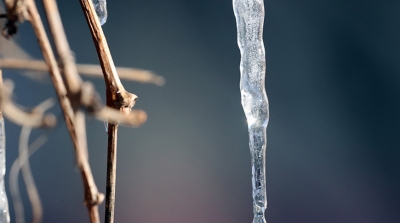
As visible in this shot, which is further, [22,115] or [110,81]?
[110,81]

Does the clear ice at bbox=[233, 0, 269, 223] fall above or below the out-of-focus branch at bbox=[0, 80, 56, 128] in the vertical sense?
above

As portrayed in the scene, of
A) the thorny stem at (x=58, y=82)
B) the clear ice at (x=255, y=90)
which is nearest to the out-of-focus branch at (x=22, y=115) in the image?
the thorny stem at (x=58, y=82)

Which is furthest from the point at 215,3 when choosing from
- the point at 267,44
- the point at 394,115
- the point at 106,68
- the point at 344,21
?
the point at 106,68

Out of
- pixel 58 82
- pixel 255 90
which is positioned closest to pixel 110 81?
pixel 58 82

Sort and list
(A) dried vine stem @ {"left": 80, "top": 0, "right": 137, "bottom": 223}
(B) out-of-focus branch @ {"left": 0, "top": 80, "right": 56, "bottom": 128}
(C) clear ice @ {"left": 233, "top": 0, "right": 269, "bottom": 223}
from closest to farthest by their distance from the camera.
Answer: (B) out-of-focus branch @ {"left": 0, "top": 80, "right": 56, "bottom": 128} < (A) dried vine stem @ {"left": 80, "top": 0, "right": 137, "bottom": 223} < (C) clear ice @ {"left": 233, "top": 0, "right": 269, "bottom": 223}

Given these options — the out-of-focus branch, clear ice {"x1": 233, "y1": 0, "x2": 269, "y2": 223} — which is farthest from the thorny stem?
clear ice {"x1": 233, "y1": 0, "x2": 269, "y2": 223}

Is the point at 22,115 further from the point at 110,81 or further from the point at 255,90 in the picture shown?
the point at 255,90

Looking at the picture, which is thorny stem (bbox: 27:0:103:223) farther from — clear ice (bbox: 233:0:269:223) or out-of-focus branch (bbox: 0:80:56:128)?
clear ice (bbox: 233:0:269:223)

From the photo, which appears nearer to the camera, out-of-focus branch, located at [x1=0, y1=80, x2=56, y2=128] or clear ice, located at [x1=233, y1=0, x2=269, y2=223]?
out-of-focus branch, located at [x1=0, y1=80, x2=56, y2=128]

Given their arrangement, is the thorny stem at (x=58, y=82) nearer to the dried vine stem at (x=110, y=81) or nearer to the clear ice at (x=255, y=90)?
the dried vine stem at (x=110, y=81)
